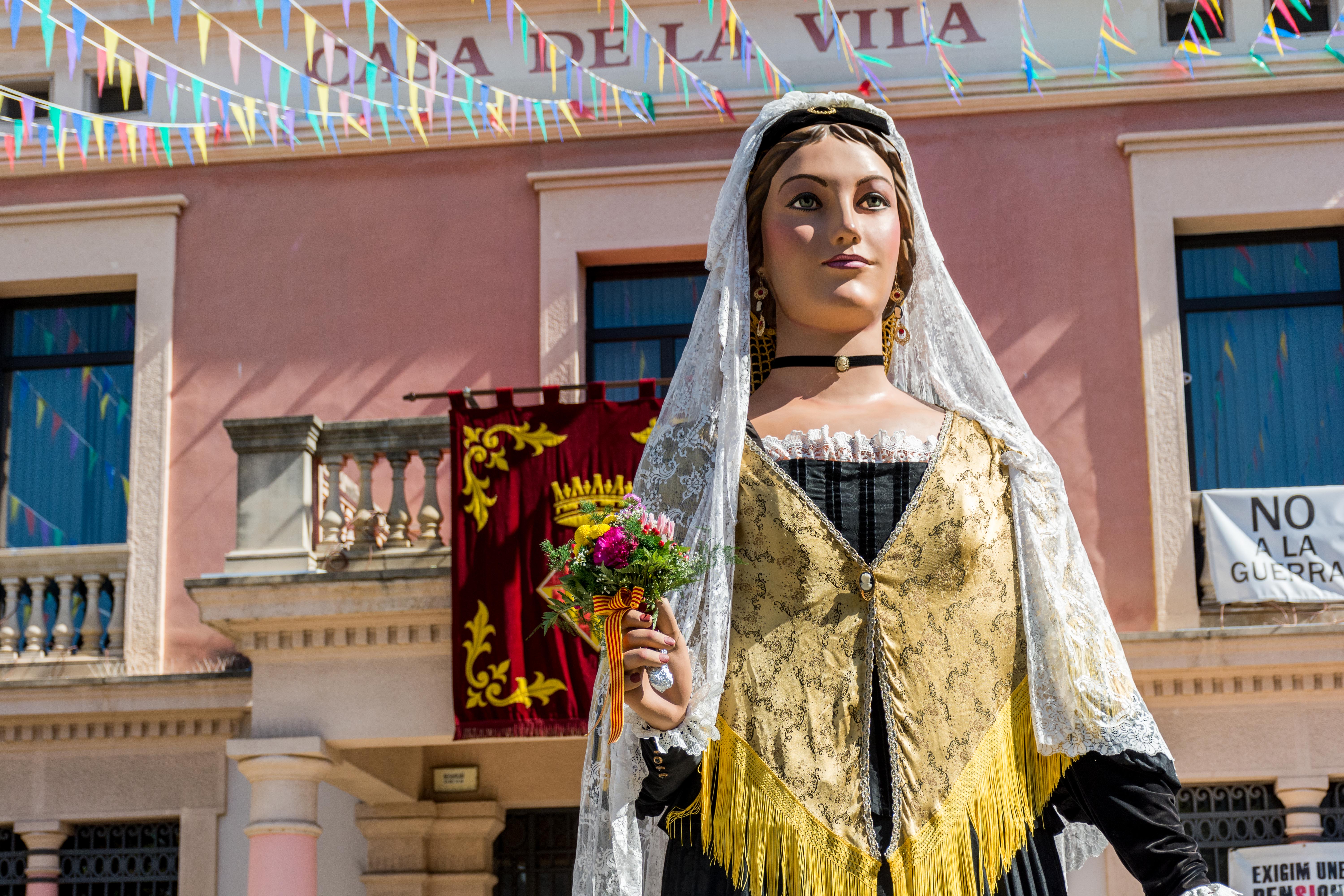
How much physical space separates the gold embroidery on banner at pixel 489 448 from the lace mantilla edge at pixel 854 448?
18.9 feet

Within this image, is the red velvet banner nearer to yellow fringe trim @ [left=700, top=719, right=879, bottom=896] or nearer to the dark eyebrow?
the dark eyebrow

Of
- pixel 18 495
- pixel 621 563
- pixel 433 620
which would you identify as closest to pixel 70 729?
pixel 18 495

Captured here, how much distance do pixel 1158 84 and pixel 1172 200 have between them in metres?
0.72

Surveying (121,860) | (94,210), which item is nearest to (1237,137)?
(94,210)

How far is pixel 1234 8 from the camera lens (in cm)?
1075

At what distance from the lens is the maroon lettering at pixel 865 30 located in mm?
10938

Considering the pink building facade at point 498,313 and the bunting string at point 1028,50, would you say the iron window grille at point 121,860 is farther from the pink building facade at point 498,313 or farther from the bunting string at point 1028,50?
the bunting string at point 1028,50

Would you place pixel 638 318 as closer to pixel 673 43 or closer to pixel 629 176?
pixel 629 176

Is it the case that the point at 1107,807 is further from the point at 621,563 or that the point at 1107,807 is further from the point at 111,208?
the point at 111,208

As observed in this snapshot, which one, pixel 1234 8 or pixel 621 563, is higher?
pixel 1234 8

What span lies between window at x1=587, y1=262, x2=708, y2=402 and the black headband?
704cm

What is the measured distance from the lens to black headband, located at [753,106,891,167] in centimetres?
391

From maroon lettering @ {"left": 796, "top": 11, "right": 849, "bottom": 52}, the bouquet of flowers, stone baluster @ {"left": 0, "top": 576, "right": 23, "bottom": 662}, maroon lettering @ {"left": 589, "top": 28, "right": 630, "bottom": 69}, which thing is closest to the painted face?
the bouquet of flowers

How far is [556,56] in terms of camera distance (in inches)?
435
